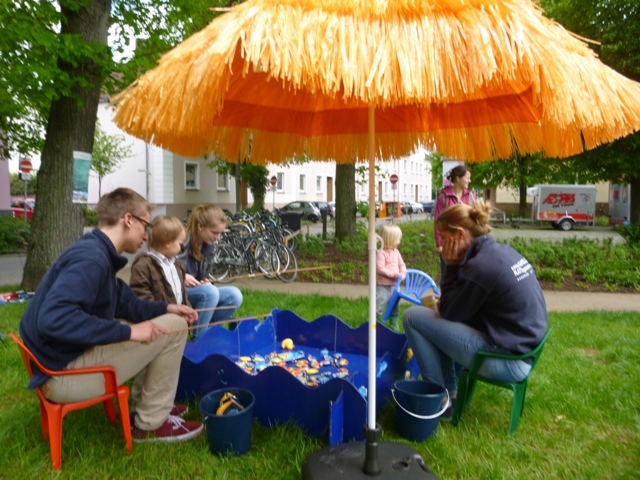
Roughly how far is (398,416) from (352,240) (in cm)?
864

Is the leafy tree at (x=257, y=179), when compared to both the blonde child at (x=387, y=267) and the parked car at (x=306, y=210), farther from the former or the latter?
the blonde child at (x=387, y=267)

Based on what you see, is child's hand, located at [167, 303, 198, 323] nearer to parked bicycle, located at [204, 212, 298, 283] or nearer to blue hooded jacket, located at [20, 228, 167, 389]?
blue hooded jacket, located at [20, 228, 167, 389]

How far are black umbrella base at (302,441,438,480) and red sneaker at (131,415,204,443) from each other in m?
0.77

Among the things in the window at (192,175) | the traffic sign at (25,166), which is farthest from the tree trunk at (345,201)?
the window at (192,175)

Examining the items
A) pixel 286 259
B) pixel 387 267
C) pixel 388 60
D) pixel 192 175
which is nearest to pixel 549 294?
pixel 387 267

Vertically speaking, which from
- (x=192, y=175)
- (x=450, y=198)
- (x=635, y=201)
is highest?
(x=192, y=175)

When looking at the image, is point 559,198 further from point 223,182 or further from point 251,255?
point 251,255

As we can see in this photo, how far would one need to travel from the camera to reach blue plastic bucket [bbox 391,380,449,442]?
2.72m

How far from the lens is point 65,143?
6.53 metres

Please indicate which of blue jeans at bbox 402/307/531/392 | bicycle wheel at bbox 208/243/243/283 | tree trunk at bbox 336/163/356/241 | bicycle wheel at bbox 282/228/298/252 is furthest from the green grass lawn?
tree trunk at bbox 336/163/356/241

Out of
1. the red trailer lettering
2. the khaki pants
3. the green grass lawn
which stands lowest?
the green grass lawn

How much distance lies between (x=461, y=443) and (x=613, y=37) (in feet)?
42.7

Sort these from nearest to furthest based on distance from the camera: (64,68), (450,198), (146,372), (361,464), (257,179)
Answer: (361,464)
(146,372)
(450,198)
(64,68)
(257,179)

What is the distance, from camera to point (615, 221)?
28938mm
